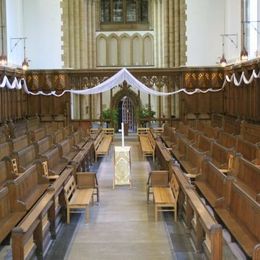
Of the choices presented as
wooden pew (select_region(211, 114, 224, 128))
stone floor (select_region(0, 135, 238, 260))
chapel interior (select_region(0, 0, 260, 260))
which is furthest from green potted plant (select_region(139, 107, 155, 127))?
stone floor (select_region(0, 135, 238, 260))

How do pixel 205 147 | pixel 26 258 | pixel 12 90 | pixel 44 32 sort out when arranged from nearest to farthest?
1. pixel 26 258
2. pixel 205 147
3. pixel 12 90
4. pixel 44 32

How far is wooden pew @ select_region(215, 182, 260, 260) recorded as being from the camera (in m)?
5.89

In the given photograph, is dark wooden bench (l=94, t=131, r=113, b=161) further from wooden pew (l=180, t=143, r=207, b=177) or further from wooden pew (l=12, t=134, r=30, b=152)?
wooden pew (l=180, t=143, r=207, b=177)

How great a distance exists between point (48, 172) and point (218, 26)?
56.2ft

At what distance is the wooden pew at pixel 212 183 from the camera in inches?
308

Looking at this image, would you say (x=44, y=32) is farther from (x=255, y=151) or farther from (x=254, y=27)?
(x=255, y=151)

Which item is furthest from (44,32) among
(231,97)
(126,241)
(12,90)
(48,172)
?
(126,241)

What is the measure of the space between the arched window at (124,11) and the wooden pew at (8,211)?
29.5 meters

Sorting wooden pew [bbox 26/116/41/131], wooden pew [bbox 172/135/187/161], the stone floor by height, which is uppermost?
wooden pew [bbox 26/116/41/131]

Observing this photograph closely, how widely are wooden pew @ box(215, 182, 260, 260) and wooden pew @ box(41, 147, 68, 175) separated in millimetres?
4328

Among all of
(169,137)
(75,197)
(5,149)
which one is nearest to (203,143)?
(169,137)

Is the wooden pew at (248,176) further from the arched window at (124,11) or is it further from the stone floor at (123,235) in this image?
the arched window at (124,11)

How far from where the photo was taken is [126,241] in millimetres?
7699

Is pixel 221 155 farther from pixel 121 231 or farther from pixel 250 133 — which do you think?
pixel 121 231
